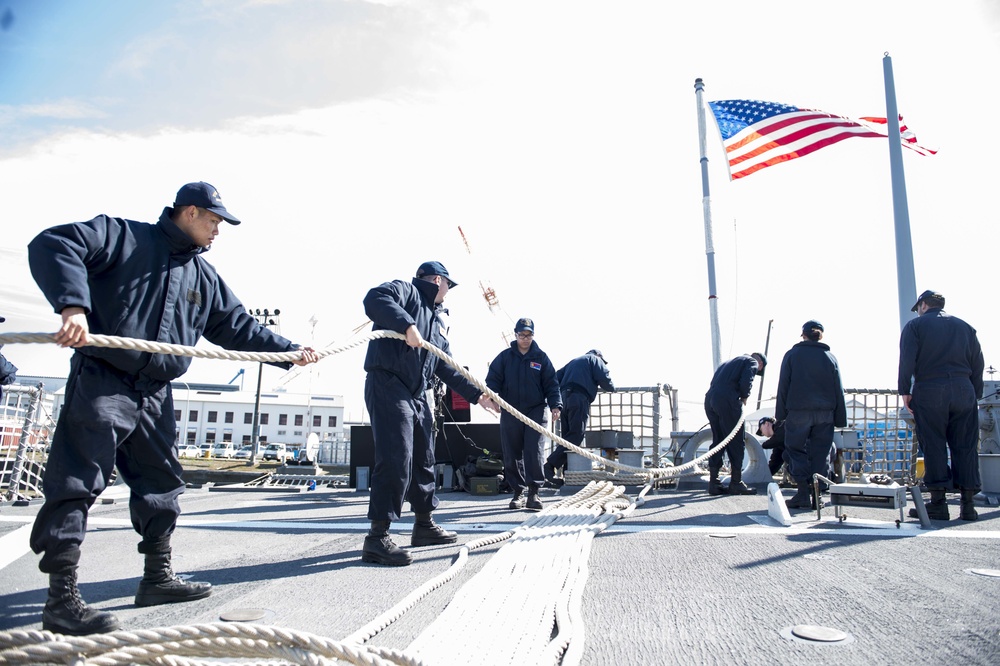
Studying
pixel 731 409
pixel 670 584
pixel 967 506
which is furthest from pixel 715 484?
pixel 670 584

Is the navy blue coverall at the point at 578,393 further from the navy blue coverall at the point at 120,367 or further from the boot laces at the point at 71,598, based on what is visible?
the boot laces at the point at 71,598

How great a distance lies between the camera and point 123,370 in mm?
2432

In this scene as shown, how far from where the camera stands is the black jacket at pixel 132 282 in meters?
2.21

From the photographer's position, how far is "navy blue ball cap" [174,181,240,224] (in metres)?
2.72

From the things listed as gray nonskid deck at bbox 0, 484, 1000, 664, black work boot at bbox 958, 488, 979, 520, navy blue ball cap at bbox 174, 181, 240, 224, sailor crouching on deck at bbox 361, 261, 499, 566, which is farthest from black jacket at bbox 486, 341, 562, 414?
navy blue ball cap at bbox 174, 181, 240, 224

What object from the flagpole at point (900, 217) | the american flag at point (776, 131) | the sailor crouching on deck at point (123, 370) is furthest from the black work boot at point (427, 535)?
the american flag at point (776, 131)

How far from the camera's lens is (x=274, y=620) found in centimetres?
222

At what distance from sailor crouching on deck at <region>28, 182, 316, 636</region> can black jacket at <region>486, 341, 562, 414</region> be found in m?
3.63

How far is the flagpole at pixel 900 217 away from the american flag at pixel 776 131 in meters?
0.69

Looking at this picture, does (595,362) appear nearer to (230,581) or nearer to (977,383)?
(977,383)

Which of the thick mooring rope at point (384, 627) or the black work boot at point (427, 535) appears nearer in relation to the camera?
the thick mooring rope at point (384, 627)

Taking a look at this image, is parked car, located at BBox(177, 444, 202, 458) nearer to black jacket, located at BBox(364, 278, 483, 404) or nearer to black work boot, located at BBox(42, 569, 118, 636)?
black jacket, located at BBox(364, 278, 483, 404)

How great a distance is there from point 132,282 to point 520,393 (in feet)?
13.8

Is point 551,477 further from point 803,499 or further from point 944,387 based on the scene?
point 944,387
